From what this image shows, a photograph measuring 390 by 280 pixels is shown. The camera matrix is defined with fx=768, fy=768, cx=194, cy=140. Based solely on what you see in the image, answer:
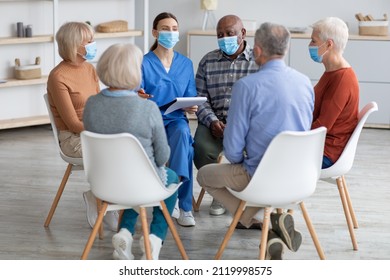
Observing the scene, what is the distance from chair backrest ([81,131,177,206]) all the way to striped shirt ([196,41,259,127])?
1.18 m

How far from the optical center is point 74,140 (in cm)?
405

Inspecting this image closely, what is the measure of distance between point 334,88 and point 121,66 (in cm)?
114

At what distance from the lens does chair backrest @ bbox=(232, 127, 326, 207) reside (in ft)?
10.5

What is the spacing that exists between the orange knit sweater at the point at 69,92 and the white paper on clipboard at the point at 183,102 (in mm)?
433

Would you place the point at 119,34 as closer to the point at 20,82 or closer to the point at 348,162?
the point at 20,82

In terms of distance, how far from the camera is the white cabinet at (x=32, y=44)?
6.41 metres

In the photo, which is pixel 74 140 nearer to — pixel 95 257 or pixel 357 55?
pixel 95 257

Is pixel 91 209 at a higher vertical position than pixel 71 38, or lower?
lower

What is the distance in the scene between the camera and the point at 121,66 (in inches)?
129

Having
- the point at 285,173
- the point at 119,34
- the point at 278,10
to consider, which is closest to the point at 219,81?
the point at 285,173

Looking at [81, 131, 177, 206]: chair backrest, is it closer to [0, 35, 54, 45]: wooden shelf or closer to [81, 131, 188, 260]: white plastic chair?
[81, 131, 188, 260]: white plastic chair

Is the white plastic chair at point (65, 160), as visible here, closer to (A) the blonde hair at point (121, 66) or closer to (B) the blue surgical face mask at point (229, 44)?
(A) the blonde hair at point (121, 66)

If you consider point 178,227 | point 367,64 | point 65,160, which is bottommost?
point 178,227

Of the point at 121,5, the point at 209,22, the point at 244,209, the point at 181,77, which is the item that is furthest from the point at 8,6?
the point at 244,209
